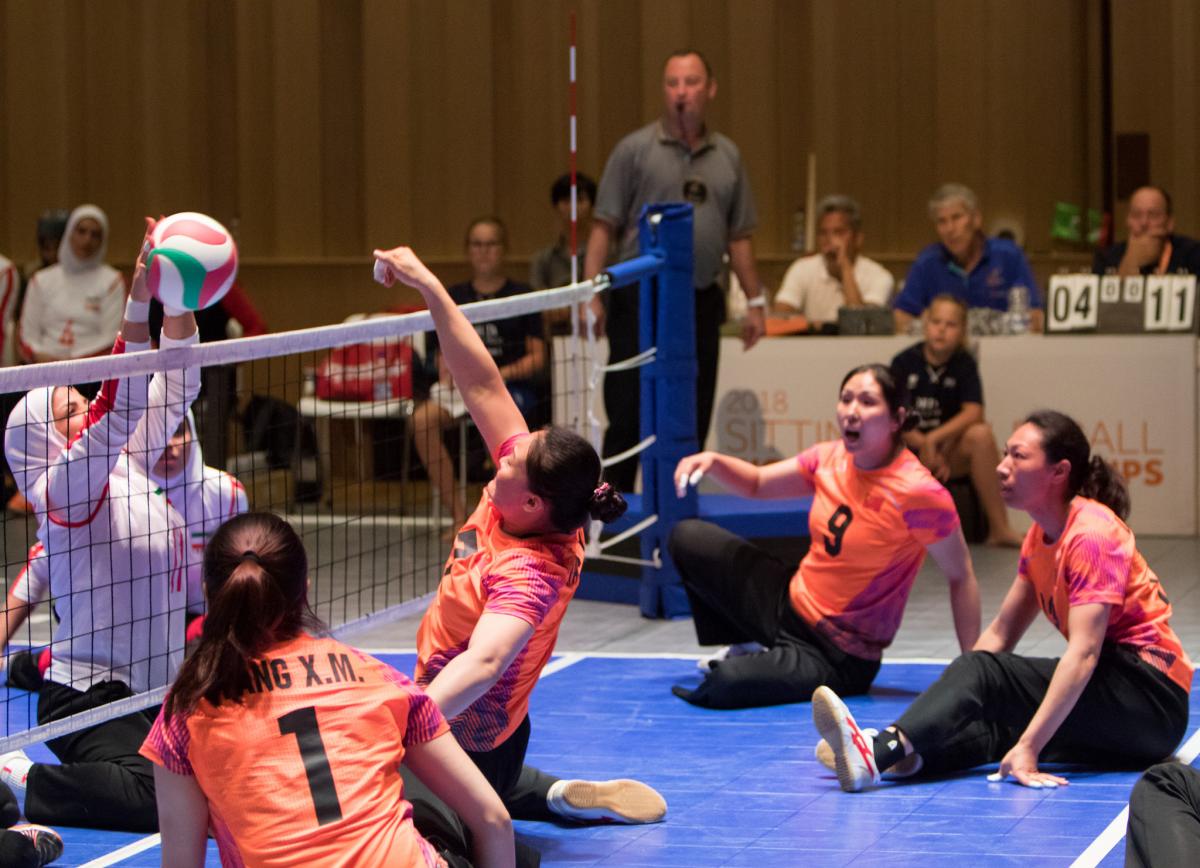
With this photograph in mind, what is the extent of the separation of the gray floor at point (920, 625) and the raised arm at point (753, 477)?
0.84 metres

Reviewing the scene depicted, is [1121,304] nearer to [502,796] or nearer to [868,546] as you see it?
[868,546]

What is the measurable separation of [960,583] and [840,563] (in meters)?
0.35

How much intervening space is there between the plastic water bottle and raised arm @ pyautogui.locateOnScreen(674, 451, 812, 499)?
135 inches

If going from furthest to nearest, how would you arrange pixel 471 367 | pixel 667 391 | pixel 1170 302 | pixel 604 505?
pixel 1170 302
pixel 667 391
pixel 471 367
pixel 604 505

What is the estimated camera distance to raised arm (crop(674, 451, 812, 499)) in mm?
5227

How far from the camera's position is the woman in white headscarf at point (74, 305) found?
9.78 m

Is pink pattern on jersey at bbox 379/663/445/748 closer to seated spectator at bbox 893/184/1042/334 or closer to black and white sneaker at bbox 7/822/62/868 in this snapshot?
black and white sneaker at bbox 7/822/62/868

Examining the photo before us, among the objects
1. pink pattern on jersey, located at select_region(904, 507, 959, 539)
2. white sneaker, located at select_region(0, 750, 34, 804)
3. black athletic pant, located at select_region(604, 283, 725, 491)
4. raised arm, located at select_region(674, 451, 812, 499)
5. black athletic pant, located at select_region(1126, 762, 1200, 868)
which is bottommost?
white sneaker, located at select_region(0, 750, 34, 804)

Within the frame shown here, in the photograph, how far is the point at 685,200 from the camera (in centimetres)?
757

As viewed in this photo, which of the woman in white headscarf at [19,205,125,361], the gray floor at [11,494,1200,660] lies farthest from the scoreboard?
the woman in white headscarf at [19,205,125,361]

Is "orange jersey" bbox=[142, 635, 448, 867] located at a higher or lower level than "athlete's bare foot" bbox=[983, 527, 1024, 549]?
higher

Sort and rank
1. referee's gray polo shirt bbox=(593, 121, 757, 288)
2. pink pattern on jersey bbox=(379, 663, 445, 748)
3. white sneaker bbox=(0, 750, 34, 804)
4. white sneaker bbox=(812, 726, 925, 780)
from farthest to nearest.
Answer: referee's gray polo shirt bbox=(593, 121, 757, 288)
white sneaker bbox=(812, 726, 925, 780)
white sneaker bbox=(0, 750, 34, 804)
pink pattern on jersey bbox=(379, 663, 445, 748)

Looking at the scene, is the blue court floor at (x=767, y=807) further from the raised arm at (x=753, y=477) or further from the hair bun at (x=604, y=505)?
the hair bun at (x=604, y=505)

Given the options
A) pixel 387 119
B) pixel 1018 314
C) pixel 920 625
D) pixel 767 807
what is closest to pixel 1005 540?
pixel 1018 314
